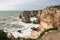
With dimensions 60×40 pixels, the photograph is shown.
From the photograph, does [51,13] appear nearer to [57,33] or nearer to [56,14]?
[56,14]

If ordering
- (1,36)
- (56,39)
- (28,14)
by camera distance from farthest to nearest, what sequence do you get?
(28,14), (1,36), (56,39)

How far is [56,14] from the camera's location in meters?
40.2

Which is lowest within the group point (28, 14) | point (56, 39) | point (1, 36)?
point (28, 14)

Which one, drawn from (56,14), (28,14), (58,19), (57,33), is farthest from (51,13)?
(57,33)

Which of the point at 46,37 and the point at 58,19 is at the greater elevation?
the point at 46,37

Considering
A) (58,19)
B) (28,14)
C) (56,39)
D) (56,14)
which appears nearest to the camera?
(56,39)

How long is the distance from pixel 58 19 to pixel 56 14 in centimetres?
288

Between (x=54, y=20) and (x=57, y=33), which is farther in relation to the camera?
(x=54, y=20)

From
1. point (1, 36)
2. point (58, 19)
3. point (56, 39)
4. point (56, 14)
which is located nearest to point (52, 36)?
point (56, 39)

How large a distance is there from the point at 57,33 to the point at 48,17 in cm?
3267

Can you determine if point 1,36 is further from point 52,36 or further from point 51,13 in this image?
point 51,13

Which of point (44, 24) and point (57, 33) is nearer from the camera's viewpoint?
point (57, 33)

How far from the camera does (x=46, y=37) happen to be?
654 cm

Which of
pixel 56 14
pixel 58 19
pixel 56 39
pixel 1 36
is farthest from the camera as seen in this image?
pixel 56 14
